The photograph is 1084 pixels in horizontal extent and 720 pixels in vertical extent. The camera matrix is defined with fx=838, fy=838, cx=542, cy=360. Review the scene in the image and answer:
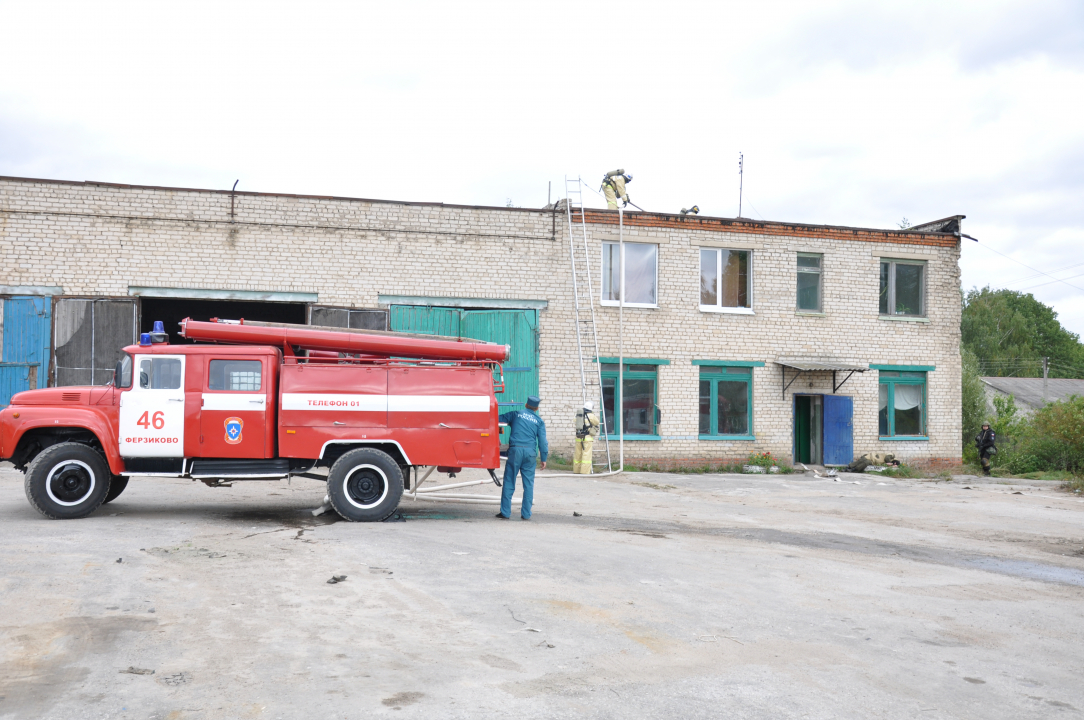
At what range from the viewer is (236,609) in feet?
20.7

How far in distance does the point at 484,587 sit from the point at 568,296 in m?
13.5

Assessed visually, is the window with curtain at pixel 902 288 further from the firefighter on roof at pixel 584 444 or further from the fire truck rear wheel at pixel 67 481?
the fire truck rear wheel at pixel 67 481

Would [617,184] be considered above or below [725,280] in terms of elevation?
above

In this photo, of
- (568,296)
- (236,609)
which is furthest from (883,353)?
(236,609)

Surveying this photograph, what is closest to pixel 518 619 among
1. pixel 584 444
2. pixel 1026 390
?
pixel 584 444

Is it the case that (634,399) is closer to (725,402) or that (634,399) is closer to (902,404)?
(725,402)

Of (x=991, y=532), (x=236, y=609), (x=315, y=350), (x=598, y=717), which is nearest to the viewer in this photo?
(x=598, y=717)

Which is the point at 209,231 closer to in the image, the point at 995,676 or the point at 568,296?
the point at 568,296

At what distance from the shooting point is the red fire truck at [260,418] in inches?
402

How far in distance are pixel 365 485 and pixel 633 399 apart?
10949 mm

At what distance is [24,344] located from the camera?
57.9ft

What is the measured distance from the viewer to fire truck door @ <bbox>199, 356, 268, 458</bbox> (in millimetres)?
10469

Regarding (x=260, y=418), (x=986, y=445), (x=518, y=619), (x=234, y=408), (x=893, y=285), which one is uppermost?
(x=893, y=285)

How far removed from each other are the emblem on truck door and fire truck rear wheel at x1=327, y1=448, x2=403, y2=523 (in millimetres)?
1227
